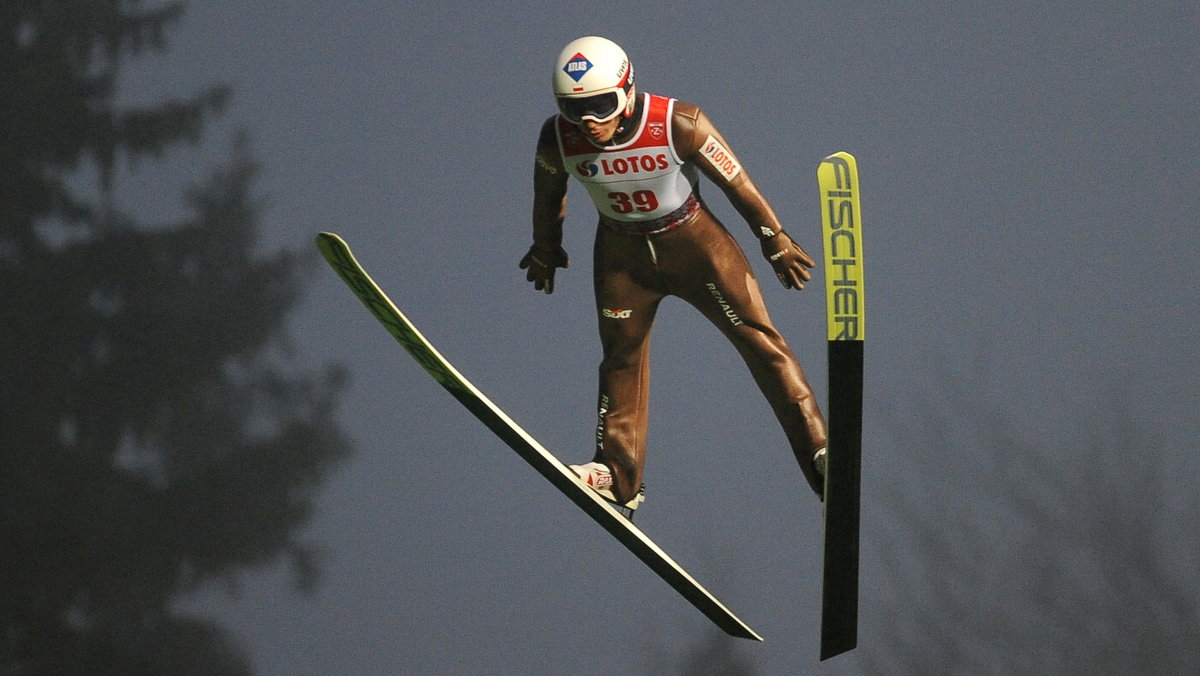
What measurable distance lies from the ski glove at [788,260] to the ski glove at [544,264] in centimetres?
46

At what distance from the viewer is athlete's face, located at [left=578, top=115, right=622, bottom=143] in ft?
10.4

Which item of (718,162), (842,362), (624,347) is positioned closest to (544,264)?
(624,347)

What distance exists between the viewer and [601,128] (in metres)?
3.17

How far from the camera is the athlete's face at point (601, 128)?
3.16 metres

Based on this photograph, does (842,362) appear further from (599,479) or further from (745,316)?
(599,479)

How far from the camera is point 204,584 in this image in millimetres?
5258

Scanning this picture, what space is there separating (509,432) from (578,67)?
0.79 meters

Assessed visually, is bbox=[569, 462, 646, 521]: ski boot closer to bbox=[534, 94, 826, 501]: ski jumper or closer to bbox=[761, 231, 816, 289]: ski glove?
bbox=[534, 94, 826, 501]: ski jumper

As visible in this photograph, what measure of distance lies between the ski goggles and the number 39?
6.7 inches

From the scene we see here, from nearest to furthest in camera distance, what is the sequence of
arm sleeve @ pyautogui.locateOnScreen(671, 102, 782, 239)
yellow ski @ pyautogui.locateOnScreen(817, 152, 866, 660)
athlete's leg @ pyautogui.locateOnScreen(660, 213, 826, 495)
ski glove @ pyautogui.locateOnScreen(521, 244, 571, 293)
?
1. yellow ski @ pyautogui.locateOnScreen(817, 152, 866, 660)
2. arm sleeve @ pyautogui.locateOnScreen(671, 102, 782, 239)
3. athlete's leg @ pyautogui.locateOnScreen(660, 213, 826, 495)
4. ski glove @ pyautogui.locateOnScreen(521, 244, 571, 293)

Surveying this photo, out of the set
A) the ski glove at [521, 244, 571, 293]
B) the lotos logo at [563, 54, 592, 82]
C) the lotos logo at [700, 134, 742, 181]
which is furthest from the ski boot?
the lotos logo at [563, 54, 592, 82]

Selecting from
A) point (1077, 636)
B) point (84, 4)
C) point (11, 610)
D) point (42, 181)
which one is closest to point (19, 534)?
point (11, 610)

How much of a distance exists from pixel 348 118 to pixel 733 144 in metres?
1.36

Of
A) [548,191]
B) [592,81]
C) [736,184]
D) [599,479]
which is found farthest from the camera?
[599,479]
